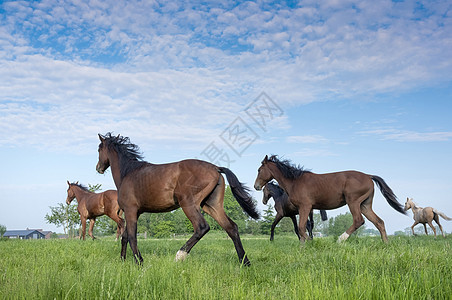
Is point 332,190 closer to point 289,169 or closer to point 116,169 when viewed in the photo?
point 289,169

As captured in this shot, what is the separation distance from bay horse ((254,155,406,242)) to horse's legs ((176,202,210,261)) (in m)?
3.99

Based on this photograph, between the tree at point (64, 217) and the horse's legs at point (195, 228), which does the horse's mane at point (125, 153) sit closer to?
the horse's legs at point (195, 228)

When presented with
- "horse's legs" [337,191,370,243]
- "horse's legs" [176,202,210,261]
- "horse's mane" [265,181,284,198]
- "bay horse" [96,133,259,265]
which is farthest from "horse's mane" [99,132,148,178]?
"horse's mane" [265,181,284,198]

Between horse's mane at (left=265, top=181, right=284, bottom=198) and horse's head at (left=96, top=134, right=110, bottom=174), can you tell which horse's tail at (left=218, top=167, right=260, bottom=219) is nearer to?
horse's head at (left=96, top=134, right=110, bottom=174)

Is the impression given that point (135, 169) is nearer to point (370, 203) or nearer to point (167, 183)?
point (167, 183)

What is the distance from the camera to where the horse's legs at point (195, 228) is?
6018 mm

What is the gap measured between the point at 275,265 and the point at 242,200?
1730mm

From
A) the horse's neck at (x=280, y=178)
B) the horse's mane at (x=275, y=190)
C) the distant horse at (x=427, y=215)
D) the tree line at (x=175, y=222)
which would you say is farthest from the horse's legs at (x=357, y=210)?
the tree line at (x=175, y=222)

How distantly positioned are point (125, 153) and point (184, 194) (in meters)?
2.20

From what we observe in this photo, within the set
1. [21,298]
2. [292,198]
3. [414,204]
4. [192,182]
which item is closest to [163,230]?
[414,204]

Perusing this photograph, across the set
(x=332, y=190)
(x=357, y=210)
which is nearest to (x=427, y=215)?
(x=357, y=210)

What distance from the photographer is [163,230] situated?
47.4m

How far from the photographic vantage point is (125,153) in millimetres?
7785

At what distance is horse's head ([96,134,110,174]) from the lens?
26.8 feet
